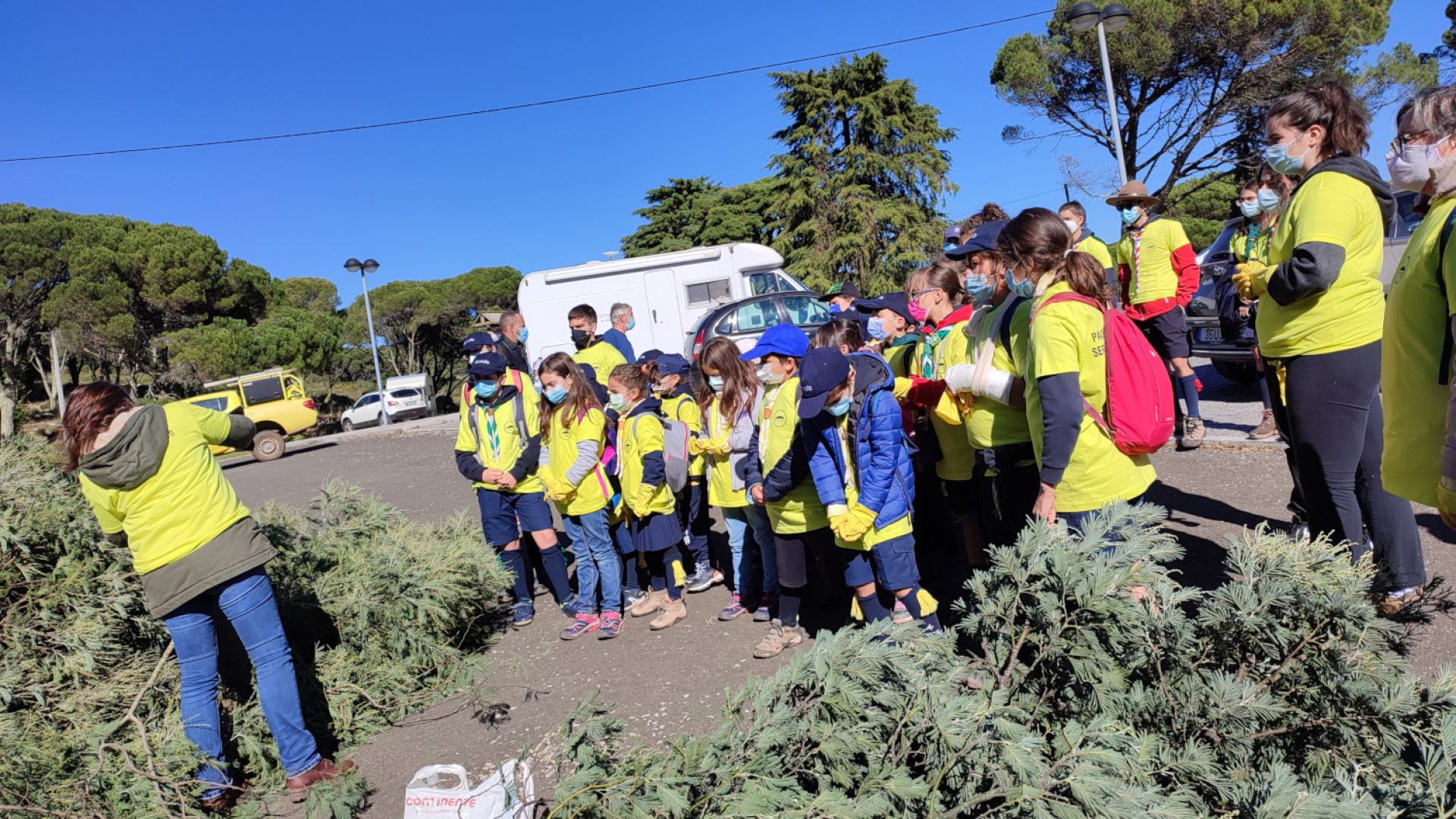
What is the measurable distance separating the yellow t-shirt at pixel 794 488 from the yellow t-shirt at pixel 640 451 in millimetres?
1059

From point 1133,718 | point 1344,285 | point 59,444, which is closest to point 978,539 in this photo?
point 1344,285

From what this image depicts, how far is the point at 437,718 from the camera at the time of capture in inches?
164

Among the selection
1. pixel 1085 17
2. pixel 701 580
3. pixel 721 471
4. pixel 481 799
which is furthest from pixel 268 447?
pixel 481 799

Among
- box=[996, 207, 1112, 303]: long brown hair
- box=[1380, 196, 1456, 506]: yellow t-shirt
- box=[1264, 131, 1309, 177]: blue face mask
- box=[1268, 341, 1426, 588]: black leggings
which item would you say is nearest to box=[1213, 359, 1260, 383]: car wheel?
box=[1268, 341, 1426, 588]: black leggings

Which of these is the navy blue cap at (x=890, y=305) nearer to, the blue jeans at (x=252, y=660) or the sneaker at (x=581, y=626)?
the sneaker at (x=581, y=626)

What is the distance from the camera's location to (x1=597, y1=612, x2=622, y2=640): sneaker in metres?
4.91

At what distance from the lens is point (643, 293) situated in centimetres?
1744

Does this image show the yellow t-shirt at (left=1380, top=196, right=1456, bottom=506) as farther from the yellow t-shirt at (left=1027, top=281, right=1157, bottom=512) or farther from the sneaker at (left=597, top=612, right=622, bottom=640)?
the sneaker at (left=597, top=612, right=622, bottom=640)

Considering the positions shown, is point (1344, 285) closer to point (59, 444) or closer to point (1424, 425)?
point (1424, 425)

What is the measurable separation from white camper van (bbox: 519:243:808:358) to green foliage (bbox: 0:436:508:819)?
1222 centimetres

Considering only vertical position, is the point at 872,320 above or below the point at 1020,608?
above

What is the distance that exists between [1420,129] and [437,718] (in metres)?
4.30

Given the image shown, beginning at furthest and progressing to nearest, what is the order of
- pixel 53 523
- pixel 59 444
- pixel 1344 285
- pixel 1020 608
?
1. pixel 53 523
2. pixel 59 444
3. pixel 1344 285
4. pixel 1020 608

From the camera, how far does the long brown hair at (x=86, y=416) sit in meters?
3.26
